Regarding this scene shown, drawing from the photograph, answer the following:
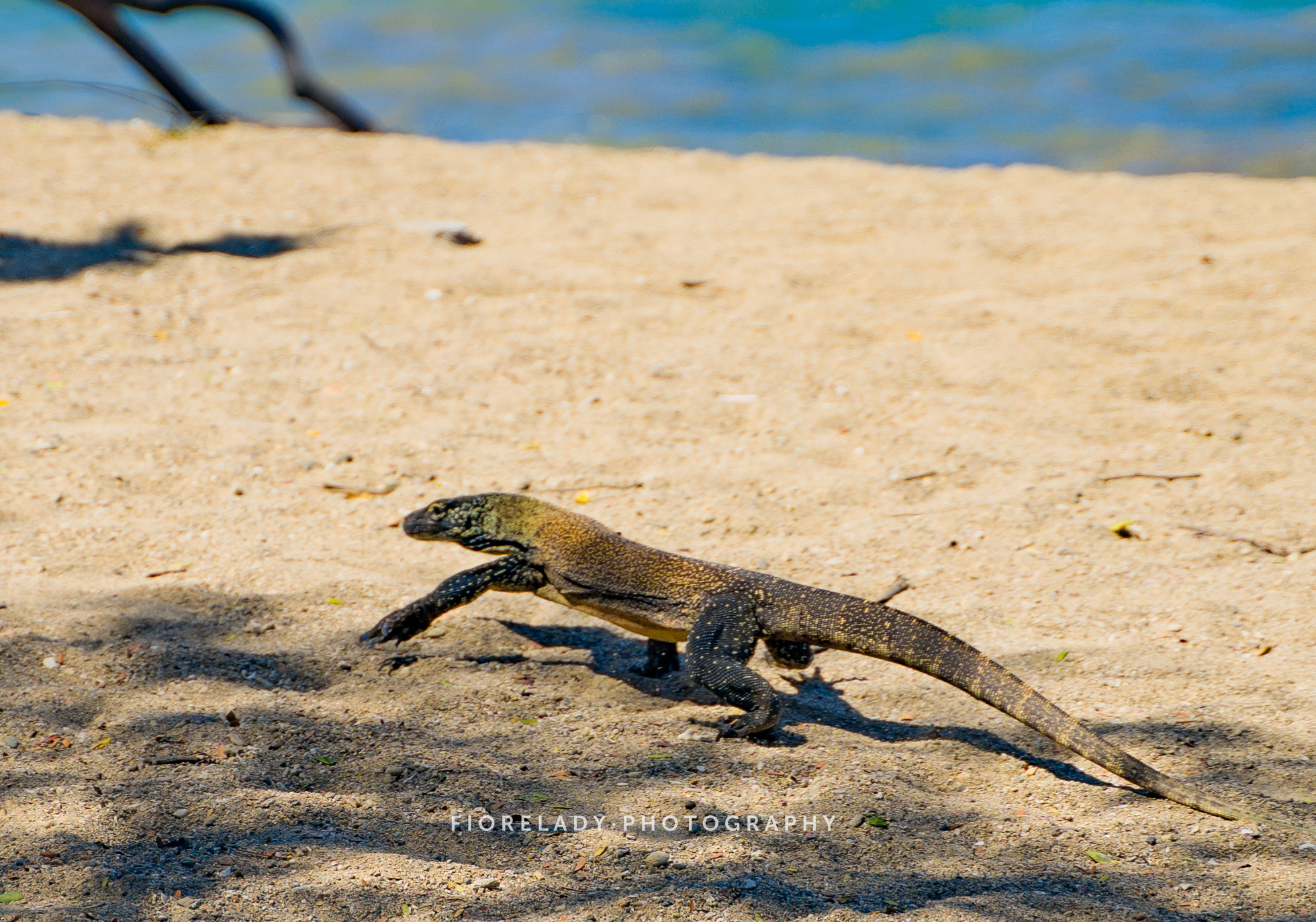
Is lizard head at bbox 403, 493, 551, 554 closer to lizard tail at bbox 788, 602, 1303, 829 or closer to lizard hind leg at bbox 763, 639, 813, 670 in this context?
lizard hind leg at bbox 763, 639, 813, 670

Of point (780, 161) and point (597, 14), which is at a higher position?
point (597, 14)

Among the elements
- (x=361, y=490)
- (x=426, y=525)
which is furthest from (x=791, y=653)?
(x=361, y=490)

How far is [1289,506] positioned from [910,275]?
8.35ft

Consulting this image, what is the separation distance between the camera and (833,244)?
688 centimetres

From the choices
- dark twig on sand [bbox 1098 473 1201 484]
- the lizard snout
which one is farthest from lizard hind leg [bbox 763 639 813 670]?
dark twig on sand [bbox 1098 473 1201 484]

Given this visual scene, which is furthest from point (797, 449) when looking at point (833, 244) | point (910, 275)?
point (833, 244)

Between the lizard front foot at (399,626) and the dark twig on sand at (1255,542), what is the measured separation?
255 cm

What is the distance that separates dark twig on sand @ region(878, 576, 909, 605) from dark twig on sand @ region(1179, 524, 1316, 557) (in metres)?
1.05

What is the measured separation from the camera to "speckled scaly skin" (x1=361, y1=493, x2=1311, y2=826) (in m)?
3.00

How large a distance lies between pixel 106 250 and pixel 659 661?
4.30 metres

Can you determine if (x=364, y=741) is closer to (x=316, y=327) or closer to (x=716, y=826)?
(x=716, y=826)

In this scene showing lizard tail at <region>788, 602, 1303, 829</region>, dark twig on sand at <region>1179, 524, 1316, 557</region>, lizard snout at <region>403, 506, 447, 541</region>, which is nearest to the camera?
lizard tail at <region>788, 602, 1303, 829</region>

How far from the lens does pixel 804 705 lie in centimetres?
344

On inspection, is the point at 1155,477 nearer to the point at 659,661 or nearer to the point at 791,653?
the point at 791,653
